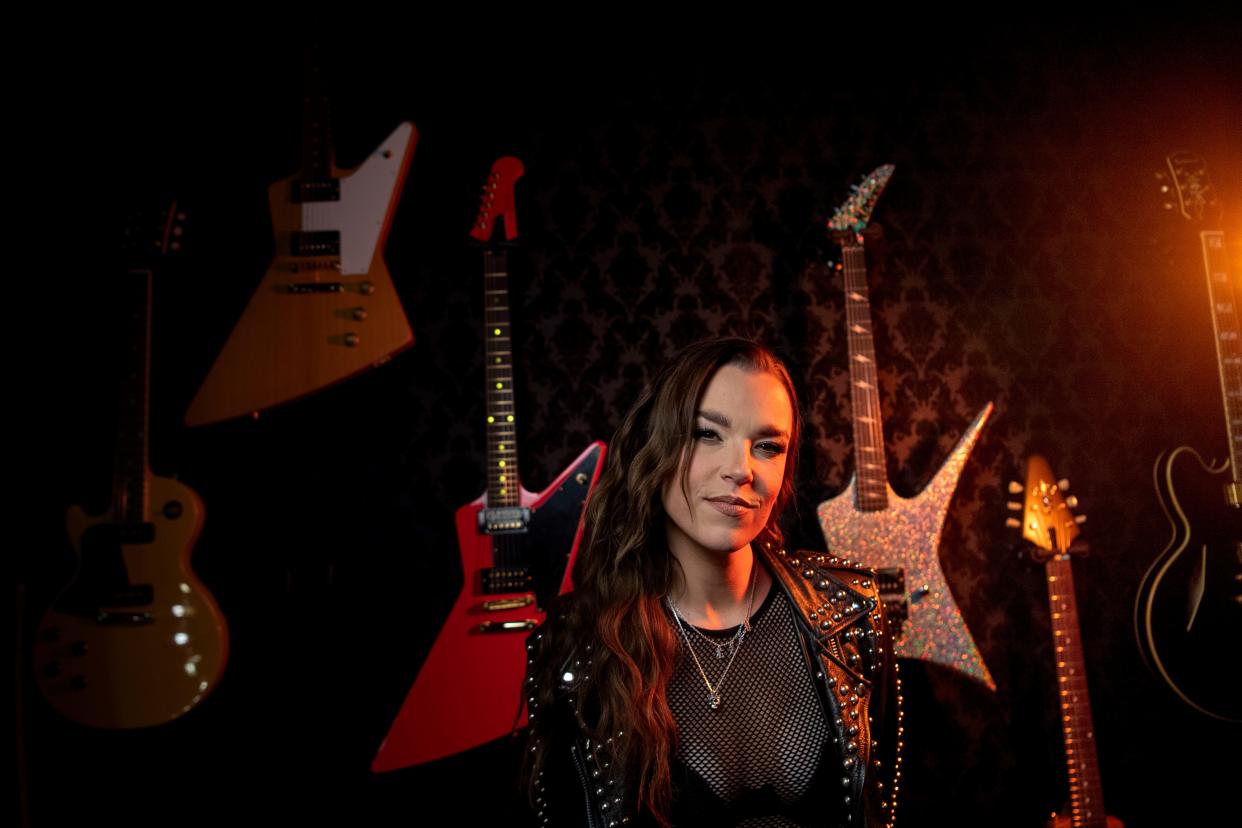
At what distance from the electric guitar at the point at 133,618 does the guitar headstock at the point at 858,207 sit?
2240 mm

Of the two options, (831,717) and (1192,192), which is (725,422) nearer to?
(831,717)

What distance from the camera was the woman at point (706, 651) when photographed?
1.55m

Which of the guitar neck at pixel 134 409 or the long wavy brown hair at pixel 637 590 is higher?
the guitar neck at pixel 134 409

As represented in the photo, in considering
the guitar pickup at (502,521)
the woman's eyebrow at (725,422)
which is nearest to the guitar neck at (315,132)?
the guitar pickup at (502,521)

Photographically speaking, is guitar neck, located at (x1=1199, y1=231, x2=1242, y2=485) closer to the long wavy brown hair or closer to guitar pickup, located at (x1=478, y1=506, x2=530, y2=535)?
the long wavy brown hair

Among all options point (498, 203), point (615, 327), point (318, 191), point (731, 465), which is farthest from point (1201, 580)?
point (318, 191)

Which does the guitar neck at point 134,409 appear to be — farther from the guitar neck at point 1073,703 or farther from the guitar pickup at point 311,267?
the guitar neck at point 1073,703

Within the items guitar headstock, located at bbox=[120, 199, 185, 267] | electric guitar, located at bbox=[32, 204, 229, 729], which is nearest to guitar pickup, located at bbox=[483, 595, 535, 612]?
electric guitar, located at bbox=[32, 204, 229, 729]

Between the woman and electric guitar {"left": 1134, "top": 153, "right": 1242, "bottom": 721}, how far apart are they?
1.46m

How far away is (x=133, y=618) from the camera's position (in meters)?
2.25

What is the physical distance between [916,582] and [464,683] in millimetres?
1440

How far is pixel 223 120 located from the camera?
105 inches

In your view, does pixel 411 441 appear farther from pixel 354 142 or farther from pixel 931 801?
pixel 931 801

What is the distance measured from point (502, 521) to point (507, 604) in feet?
0.82
